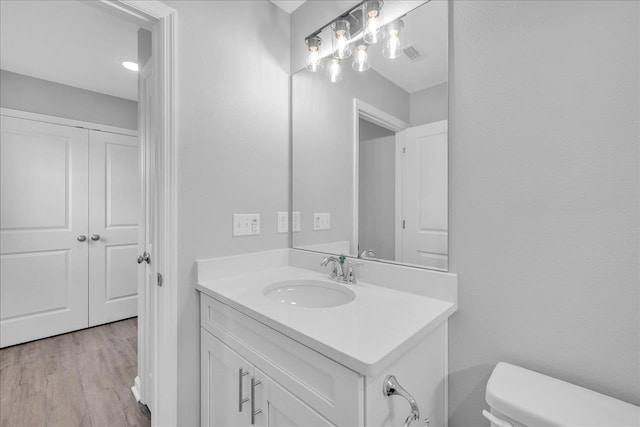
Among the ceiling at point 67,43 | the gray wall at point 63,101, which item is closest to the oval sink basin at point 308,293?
the ceiling at point 67,43

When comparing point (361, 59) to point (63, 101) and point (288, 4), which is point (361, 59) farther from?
point (63, 101)

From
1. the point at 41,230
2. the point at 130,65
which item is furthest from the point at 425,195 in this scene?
the point at 41,230

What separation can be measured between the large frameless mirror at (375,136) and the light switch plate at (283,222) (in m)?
0.05

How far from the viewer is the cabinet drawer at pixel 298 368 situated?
67 centimetres

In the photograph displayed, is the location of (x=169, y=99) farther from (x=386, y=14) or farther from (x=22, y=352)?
(x=22, y=352)

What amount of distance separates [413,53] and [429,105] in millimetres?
250

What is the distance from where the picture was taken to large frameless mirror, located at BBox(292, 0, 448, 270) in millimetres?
1106

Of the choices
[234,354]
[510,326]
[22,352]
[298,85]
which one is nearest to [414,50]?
[298,85]

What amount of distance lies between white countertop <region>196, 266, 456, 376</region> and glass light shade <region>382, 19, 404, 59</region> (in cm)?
104

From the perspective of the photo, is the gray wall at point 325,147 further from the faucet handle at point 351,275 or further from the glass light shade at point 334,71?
the faucet handle at point 351,275

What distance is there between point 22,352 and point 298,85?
125 inches

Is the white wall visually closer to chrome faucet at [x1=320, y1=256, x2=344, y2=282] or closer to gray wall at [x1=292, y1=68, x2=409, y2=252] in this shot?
gray wall at [x1=292, y1=68, x2=409, y2=252]

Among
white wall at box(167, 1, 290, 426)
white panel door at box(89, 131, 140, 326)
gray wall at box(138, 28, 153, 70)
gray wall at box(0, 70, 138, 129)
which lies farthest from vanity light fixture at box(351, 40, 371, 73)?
gray wall at box(0, 70, 138, 129)

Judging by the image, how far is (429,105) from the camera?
3.66 ft
